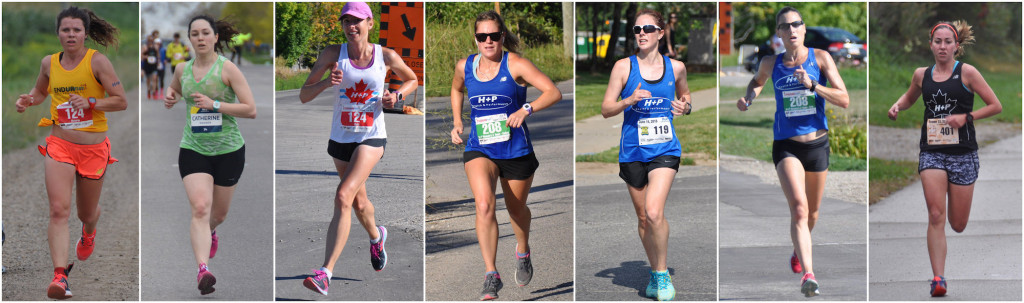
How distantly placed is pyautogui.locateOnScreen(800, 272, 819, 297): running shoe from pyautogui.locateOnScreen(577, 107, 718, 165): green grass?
3.63ft

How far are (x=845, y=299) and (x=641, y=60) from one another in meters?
1.90

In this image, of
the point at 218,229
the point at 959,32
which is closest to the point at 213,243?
the point at 218,229

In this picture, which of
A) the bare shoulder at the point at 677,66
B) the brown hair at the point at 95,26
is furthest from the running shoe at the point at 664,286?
the brown hair at the point at 95,26

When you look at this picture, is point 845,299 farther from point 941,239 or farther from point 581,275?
point 581,275

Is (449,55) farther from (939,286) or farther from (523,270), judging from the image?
(939,286)

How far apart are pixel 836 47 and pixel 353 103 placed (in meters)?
3.04

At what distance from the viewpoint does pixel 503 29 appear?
6125mm

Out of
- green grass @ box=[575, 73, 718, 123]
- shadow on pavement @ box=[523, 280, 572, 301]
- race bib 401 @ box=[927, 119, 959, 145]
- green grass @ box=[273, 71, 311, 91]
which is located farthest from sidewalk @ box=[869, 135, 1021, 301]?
green grass @ box=[273, 71, 311, 91]

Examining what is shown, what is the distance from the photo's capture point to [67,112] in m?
6.23

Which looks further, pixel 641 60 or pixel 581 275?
pixel 581 275

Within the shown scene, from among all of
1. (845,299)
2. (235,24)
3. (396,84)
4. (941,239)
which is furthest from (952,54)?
(235,24)

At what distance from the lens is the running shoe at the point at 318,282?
6.14m

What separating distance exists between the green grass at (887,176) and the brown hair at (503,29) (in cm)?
460

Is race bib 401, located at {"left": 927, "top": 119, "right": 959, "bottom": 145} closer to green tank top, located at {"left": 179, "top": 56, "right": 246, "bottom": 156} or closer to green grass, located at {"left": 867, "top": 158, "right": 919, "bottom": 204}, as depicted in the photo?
green grass, located at {"left": 867, "top": 158, "right": 919, "bottom": 204}
